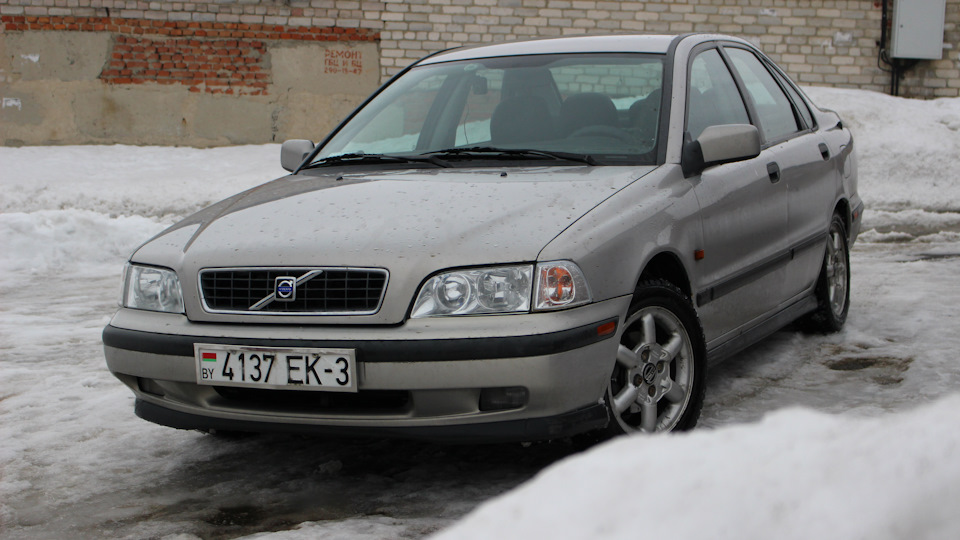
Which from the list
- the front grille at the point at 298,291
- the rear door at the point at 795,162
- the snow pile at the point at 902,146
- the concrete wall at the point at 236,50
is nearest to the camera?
the front grille at the point at 298,291

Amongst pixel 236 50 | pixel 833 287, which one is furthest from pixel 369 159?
pixel 236 50

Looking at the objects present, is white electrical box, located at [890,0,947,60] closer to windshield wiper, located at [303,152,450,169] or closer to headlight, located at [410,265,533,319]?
windshield wiper, located at [303,152,450,169]

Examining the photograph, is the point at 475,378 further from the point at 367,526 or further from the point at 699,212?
the point at 699,212

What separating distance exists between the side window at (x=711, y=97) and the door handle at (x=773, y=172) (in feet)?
0.74

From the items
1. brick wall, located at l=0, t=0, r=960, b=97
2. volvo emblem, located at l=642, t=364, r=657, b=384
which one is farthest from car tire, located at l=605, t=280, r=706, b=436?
brick wall, located at l=0, t=0, r=960, b=97

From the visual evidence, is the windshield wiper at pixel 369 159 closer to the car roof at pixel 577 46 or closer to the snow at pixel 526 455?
the car roof at pixel 577 46

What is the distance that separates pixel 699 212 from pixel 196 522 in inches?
76.9

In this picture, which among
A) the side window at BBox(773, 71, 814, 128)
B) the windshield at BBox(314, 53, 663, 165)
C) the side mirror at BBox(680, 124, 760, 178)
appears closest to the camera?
the side mirror at BBox(680, 124, 760, 178)

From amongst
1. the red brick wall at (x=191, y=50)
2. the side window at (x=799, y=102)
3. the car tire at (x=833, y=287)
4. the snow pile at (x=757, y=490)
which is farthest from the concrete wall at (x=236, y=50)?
the snow pile at (x=757, y=490)

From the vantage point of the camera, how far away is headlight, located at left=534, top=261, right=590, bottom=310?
3150mm

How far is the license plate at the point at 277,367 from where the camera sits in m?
3.15

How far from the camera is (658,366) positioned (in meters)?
3.65

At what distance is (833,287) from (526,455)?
248 cm

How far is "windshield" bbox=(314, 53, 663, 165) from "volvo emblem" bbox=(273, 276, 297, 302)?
1.07 m
